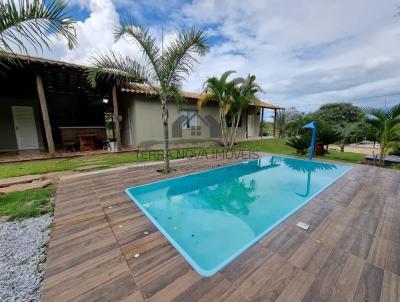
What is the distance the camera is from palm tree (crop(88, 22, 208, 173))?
5.12 meters

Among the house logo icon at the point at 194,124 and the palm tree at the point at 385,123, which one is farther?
the house logo icon at the point at 194,124

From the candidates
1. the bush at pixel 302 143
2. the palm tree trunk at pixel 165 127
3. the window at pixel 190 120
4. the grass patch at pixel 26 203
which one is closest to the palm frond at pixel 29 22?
the grass patch at pixel 26 203

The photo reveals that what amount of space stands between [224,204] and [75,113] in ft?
42.9

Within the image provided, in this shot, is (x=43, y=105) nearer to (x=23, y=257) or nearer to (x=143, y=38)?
(x=143, y=38)

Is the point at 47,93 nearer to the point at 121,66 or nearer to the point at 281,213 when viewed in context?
the point at 121,66

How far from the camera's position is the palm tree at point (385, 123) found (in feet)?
21.7

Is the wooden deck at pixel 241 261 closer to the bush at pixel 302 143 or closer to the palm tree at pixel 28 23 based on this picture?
the palm tree at pixel 28 23

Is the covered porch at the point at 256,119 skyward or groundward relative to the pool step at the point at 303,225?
skyward

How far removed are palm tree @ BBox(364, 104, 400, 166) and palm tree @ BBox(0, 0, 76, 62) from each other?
1008 centimetres

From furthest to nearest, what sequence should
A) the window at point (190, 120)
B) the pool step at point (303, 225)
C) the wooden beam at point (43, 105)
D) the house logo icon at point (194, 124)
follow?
the window at point (190, 120)
the house logo icon at point (194, 124)
the wooden beam at point (43, 105)
the pool step at point (303, 225)

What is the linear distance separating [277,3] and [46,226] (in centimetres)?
932

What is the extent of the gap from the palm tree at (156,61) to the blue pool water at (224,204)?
1879 mm

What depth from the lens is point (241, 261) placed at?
80.6 inches

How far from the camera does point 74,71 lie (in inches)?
297
